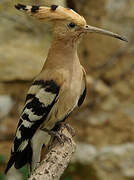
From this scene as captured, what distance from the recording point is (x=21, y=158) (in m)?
2.23

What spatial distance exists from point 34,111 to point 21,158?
0.88ft

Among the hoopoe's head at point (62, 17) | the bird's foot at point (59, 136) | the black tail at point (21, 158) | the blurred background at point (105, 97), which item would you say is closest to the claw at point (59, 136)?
the bird's foot at point (59, 136)

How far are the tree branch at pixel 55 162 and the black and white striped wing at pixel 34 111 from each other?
0.12m

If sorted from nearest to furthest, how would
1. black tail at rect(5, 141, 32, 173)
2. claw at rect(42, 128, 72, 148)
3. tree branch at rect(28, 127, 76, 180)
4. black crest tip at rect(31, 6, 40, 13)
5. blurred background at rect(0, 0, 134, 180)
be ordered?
1. tree branch at rect(28, 127, 76, 180)
2. black crest tip at rect(31, 6, 40, 13)
3. claw at rect(42, 128, 72, 148)
4. black tail at rect(5, 141, 32, 173)
5. blurred background at rect(0, 0, 134, 180)

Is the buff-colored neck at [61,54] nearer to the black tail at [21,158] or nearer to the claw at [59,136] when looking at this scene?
the claw at [59,136]

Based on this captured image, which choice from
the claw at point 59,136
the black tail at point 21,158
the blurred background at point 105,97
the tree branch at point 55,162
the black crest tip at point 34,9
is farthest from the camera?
the blurred background at point 105,97

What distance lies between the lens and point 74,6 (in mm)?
3562

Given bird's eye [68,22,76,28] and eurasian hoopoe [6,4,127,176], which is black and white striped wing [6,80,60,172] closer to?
eurasian hoopoe [6,4,127,176]

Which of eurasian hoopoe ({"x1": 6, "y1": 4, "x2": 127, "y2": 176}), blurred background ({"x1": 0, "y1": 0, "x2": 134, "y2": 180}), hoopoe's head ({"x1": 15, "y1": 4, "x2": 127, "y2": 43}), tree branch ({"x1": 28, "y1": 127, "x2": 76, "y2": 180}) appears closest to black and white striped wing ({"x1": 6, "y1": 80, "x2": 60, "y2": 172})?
eurasian hoopoe ({"x1": 6, "y1": 4, "x2": 127, "y2": 176})

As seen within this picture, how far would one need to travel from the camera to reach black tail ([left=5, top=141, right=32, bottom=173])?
2.18 metres

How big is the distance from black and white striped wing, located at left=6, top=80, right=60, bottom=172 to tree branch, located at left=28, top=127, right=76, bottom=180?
125 mm

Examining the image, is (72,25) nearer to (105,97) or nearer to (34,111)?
(34,111)

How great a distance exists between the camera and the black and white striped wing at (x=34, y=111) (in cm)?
206

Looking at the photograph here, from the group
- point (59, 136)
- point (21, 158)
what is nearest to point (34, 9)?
point (59, 136)
